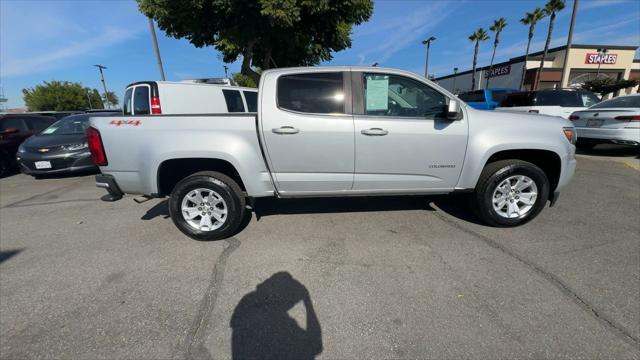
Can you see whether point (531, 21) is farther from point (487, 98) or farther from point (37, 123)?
point (37, 123)

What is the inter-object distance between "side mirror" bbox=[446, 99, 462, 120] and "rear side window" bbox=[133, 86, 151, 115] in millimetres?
5806

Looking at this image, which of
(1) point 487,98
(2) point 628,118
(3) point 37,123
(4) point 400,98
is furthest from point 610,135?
(3) point 37,123

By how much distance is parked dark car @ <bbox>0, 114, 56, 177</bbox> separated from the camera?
7.29 m

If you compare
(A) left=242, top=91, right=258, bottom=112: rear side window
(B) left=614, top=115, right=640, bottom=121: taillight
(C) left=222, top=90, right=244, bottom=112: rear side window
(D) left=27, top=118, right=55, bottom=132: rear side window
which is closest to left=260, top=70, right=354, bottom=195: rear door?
(C) left=222, top=90, right=244, bottom=112: rear side window

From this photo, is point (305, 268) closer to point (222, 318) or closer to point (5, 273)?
point (222, 318)

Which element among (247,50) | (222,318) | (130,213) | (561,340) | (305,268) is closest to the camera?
(561,340)

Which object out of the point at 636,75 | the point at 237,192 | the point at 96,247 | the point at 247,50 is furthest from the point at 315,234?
the point at 636,75

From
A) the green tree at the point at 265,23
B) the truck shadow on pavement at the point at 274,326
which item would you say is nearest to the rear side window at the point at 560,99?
the green tree at the point at 265,23

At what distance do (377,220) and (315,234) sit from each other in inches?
34.8

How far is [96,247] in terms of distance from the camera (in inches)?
128

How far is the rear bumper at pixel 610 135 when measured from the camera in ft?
19.6

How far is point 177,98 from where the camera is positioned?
6.09 meters

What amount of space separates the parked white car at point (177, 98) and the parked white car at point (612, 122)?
8720mm

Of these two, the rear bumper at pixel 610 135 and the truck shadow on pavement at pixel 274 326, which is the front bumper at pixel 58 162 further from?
the rear bumper at pixel 610 135
